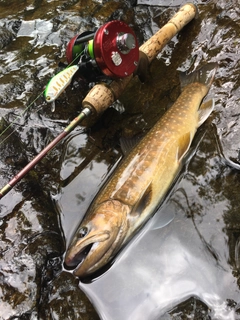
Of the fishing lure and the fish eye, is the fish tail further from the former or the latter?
the fish eye

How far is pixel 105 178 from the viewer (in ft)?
10.2

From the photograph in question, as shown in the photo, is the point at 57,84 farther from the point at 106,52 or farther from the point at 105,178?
the point at 105,178

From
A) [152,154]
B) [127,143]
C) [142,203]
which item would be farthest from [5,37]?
[142,203]

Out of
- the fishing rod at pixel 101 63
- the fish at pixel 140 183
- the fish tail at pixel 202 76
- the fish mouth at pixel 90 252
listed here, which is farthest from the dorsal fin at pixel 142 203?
the fish tail at pixel 202 76

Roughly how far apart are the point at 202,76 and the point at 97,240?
2.12m

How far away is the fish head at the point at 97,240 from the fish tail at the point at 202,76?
1691 millimetres

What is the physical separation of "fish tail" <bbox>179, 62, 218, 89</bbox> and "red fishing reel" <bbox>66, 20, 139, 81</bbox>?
66 cm

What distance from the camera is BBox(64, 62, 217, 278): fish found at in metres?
2.47

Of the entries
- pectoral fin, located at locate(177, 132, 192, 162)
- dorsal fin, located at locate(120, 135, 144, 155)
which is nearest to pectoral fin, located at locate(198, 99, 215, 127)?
pectoral fin, located at locate(177, 132, 192, 162)

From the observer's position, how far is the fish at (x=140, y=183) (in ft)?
8.11

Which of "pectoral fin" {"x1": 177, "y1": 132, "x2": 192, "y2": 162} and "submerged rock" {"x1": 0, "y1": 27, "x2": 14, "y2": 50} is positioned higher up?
"submerged rock" {"x1": 0, "y1": 27, "x2": 14, "y2": 50}

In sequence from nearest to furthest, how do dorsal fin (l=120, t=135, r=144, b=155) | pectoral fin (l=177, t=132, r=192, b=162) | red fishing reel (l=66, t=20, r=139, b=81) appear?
red fishing reel (l=66, t=20, r=139, b=81) < pectoral fin (l=177, t=132, r=192, b=162) < dorsal fin (l=120, t=135, r=144, b=155)

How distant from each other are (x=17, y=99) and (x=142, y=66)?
56.6 inches

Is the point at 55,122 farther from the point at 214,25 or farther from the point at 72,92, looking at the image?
the point at 214,25
